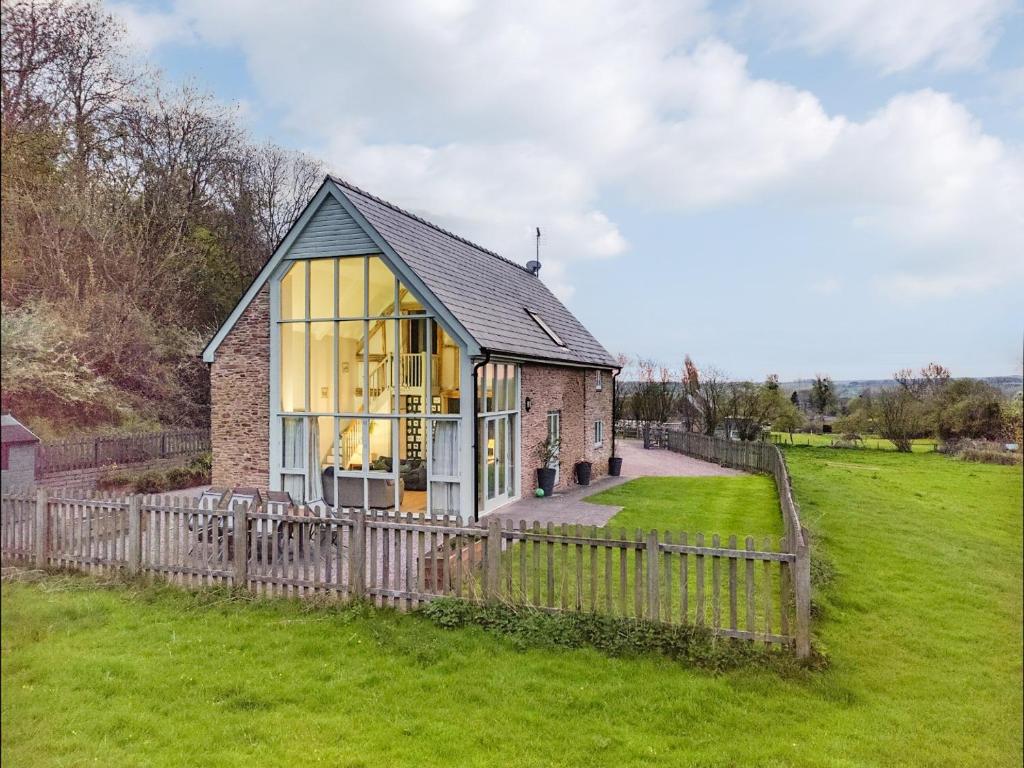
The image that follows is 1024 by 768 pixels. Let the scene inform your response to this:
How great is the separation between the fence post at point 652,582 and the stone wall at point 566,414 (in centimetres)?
730

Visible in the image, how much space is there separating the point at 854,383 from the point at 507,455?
9786 millimetres

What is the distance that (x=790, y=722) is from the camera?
381 cm

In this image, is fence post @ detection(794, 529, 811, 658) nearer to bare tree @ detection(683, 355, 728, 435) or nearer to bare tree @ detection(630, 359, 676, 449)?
bare tree @ detection(683, 355, 728, 435)

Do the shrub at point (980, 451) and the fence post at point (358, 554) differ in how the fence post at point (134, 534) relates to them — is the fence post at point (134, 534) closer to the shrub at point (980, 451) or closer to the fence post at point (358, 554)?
the fence post at point (358, 554)

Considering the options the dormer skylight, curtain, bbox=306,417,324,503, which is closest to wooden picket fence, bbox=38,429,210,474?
curtain, bbox=306,417,324,503

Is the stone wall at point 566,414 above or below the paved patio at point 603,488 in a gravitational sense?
above

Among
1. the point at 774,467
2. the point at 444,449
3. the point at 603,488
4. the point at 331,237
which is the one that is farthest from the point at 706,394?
the point at 331,237

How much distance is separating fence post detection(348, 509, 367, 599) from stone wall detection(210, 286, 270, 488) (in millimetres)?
5076

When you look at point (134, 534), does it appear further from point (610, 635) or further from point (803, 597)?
point (803, 597)

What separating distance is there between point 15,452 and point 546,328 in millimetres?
13625

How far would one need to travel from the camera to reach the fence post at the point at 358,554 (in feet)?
20.4

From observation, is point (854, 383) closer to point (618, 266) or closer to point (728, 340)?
point (728, 340)

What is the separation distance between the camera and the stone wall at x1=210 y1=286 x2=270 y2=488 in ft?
34.8

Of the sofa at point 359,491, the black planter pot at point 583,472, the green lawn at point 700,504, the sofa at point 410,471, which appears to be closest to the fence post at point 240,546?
the sofa at point 359,491
